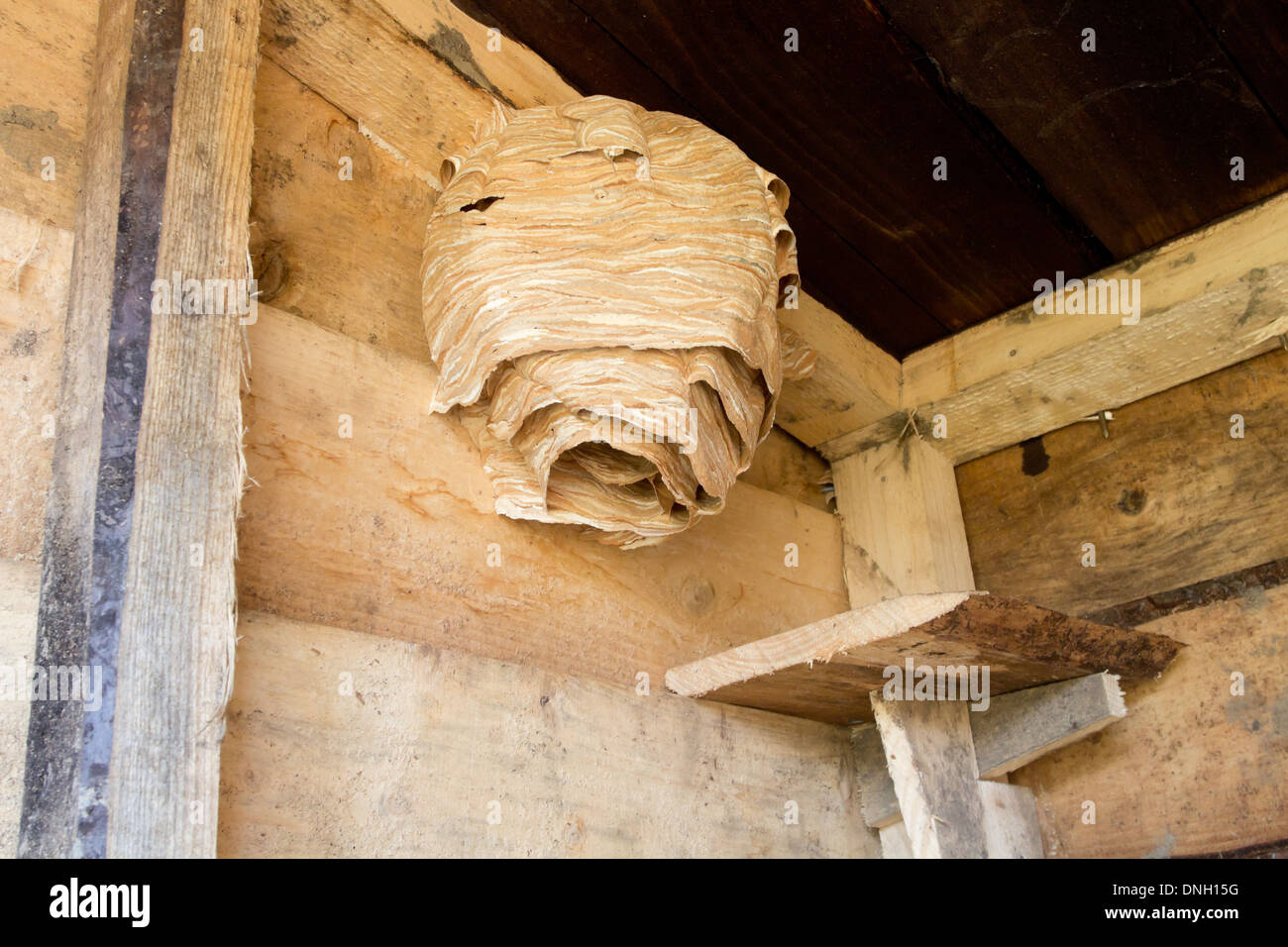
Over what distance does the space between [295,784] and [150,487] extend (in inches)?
14.8

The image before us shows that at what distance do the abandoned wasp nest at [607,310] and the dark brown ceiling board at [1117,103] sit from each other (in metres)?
0.42

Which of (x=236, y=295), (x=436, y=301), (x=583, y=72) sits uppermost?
(x=583, y=72)

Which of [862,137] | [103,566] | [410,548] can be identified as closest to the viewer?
[103,566]

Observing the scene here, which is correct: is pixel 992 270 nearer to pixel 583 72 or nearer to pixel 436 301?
pixel 583 72

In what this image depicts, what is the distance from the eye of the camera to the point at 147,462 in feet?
4.26

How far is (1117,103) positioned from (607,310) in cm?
101

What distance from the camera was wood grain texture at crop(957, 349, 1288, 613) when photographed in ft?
7.22

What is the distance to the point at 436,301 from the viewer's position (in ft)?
5.84

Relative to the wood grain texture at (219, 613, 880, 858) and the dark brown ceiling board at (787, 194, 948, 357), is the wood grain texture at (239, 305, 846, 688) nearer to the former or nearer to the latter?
the wood grain texture at (219, 613, 880, 858)

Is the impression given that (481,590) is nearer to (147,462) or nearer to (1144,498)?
(147,462)

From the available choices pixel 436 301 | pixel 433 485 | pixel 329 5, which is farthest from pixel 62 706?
pixel 329 5

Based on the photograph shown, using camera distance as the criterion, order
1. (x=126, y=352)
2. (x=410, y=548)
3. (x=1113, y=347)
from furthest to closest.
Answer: (x=1113, y=347) → (x=410, y=548) → (x=126, y=352)

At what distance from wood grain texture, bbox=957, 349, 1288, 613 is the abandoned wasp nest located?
33.3 inches

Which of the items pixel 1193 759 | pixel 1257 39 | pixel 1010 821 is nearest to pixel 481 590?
pixel 1010 821
